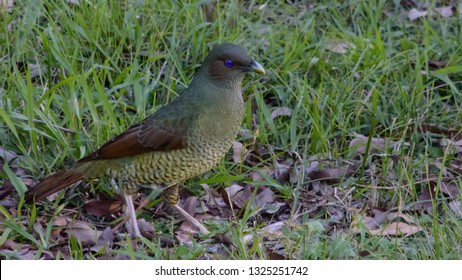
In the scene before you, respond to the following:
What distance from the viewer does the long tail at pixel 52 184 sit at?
622 centimetres

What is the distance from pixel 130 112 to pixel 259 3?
71.2 inches

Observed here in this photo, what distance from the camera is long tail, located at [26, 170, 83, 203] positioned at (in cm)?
622

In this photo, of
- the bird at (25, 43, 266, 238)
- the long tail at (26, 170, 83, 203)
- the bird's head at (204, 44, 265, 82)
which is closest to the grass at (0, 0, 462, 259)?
the long tail at (26, 170, 83, 203)

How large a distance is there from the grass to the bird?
0.25 metres

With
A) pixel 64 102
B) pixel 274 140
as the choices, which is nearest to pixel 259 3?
pixel 274 140

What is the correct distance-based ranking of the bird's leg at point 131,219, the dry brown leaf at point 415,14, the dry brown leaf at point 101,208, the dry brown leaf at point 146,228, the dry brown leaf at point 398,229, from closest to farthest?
the dry brown leaf at point 398,229 < the bird's leg at point 131,219 < the dry brown leaf at point 146,228 < the dry brown leaf at point 101,208 < the dry brown leaf at point 415,14

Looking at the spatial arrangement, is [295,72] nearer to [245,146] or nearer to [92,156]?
[245,146]

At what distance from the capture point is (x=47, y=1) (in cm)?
774

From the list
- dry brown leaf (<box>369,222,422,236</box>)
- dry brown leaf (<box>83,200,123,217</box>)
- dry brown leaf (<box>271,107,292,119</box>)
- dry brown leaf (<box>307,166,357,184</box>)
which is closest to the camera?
dry brown leaf (<box>369,222,422,236</box>)

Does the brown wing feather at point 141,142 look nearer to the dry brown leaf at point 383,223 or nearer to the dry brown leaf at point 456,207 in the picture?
the dry brown leaf at point 383,223

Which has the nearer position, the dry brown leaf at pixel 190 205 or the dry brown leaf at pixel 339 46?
the dry brown leaf at pixel 190 205

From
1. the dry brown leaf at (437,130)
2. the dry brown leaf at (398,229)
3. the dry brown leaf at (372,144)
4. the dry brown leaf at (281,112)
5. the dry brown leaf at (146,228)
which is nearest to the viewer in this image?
the dry brown leaf at (398,229)

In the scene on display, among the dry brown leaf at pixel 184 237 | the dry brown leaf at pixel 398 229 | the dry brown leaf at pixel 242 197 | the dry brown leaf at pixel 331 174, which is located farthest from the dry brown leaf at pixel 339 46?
the dry brown leaf at pixel 184 237

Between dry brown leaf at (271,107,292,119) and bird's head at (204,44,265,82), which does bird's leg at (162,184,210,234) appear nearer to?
bird's head at (204,44,265,82)
